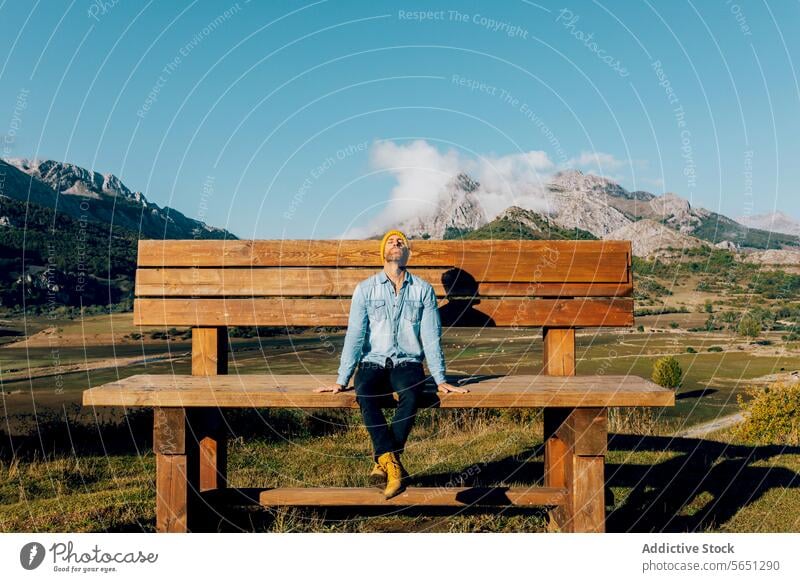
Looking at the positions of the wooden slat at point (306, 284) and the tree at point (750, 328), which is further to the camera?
the tree at point (750, 328)

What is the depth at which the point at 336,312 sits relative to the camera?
570cm

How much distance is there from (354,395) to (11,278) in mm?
36002

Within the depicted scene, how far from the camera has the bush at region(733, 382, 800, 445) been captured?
10430 millimetres

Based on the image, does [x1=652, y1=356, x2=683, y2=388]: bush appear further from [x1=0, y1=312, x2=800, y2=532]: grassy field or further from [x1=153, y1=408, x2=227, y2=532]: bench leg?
[x1=153, y1=408, x2=227, y2=532]: bench leg

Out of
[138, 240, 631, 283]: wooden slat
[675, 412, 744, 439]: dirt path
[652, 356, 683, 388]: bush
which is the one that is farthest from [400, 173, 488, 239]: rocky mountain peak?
[652, 356, 683, 388]: bush

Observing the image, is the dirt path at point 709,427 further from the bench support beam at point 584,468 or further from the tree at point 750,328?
the tree at point 750,328

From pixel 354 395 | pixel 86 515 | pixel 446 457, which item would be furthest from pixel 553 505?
pixel 86 515

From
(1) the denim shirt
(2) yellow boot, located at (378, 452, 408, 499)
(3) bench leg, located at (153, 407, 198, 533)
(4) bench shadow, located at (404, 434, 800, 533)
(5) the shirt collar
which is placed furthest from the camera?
(4) bench shadow, located at (404, 434, 800, 533)

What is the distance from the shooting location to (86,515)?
5.70 m

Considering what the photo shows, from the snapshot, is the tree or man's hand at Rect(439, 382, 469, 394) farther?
the tree

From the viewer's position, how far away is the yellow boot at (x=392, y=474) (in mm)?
4398

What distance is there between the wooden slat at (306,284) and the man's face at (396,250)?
446mm

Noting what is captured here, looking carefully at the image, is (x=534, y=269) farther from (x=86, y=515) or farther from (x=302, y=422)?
(x=302, y=422)

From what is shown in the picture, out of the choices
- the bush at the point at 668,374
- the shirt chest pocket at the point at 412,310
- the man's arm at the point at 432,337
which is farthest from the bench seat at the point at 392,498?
the bush at the point at 668,374
